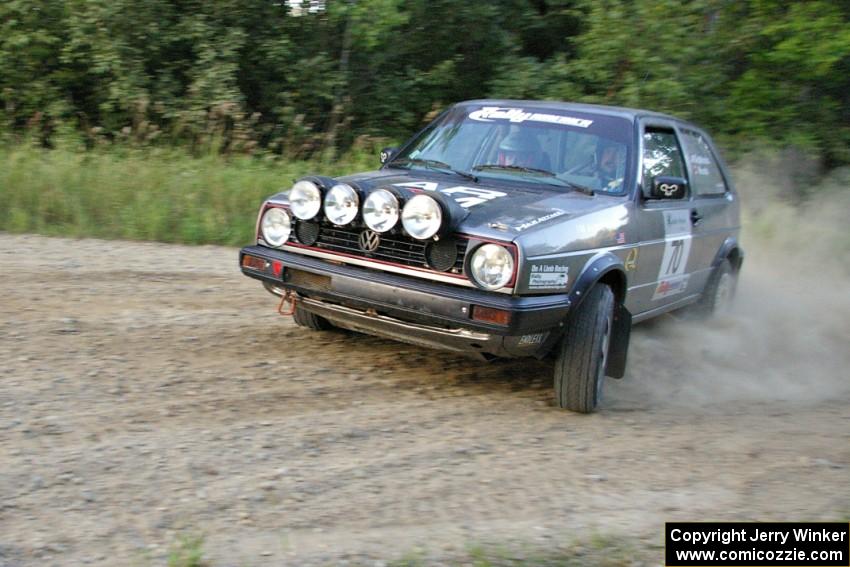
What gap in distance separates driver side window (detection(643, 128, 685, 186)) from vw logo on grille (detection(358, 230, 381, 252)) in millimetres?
1787

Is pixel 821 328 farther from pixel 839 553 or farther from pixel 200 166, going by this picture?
pixel 200 166

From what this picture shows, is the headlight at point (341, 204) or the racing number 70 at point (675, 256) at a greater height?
the headlight at point (341, 204)

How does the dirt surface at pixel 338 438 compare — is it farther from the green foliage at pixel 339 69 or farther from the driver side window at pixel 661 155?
the green foliage at pixel 339 69

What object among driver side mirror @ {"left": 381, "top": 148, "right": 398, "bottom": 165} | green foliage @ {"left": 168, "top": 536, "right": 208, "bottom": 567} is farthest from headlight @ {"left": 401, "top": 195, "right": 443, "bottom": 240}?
green foliage @ {"left": 168, "top": 536, "right": 208, "bottom": 567}

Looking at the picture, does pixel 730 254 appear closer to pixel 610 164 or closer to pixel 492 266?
pixel 610 164

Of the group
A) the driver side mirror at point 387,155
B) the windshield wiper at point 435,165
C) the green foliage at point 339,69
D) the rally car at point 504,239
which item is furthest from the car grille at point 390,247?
the green foliage at point 339,69

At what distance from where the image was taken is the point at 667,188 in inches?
209

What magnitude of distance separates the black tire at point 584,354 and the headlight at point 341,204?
4.07ft

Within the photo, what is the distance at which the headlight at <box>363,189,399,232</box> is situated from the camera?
4520 mm

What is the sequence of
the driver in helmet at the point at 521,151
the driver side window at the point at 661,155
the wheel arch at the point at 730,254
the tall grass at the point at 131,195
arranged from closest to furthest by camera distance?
the driver in helmet at the point at 521,151
the driver side window at the point at 661,155
the wheel arch at the point at 730,254
the tall grass at the point at 131,195

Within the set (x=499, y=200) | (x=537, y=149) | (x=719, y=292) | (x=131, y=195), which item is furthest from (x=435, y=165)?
(x=131, y=195)

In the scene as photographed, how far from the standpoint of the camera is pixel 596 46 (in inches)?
520

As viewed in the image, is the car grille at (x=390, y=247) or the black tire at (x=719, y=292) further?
the black tire at (x=719, y=292)

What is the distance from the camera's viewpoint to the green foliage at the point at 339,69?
1222 centimetres
